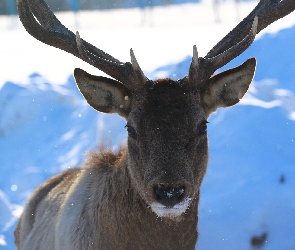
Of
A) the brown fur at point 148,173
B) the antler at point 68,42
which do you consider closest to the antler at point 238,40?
the brown fur at point 148,173

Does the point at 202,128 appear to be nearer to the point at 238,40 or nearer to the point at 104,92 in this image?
the point at 104,92

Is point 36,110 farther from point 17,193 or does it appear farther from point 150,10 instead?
point 150,10

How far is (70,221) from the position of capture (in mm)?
5430

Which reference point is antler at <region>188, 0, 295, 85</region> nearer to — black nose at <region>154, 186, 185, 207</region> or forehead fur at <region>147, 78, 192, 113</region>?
forehead fur at <region>147, 78, 192, 113</region>

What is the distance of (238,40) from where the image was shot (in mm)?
5781

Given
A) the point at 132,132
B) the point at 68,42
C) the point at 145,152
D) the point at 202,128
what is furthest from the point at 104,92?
the point at 202,128

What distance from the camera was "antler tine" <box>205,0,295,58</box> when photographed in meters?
5.75

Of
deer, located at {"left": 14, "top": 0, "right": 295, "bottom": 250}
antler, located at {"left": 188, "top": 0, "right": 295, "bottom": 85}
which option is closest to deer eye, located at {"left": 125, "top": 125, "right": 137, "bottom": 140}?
deer, located at {"left": 14, "top": 0, "right": 295, "bottom": 250}

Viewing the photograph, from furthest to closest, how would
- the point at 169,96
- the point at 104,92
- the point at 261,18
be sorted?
1. the point at 261,18
2. the point at 104,92
3. the point at 169,96

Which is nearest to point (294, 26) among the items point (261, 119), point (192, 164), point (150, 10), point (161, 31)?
point (261, 119)

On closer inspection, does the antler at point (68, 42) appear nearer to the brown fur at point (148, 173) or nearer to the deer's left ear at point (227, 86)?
the brown fur at point (148, 173)

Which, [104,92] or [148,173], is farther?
[104,92]

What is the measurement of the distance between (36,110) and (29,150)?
121cm

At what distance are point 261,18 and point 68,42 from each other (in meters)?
1.80
